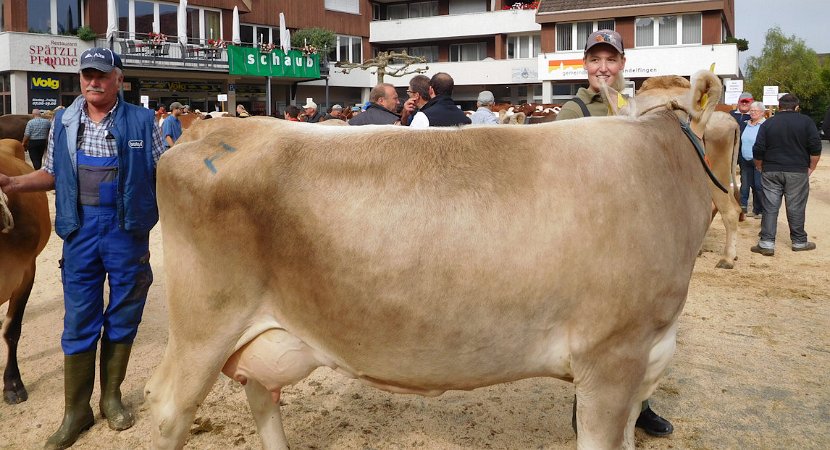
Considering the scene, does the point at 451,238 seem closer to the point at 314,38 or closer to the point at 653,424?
the point at 653,424

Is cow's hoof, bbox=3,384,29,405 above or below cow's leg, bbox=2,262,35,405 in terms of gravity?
below

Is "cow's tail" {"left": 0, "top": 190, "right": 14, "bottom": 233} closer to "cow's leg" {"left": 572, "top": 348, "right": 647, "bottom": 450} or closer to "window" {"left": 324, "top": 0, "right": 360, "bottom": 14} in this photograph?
"cow's leg" {"left": 572, "top": 348, "right": 647, "bottom": 450}

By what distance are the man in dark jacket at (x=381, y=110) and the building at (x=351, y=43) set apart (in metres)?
15.7

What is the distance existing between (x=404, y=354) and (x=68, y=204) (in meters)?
2.50

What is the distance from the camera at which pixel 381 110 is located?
727 cm

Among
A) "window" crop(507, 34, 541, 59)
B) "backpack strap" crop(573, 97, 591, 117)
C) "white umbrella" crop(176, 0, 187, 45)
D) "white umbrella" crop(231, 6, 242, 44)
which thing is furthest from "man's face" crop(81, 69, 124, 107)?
"window" crop(507, 34, 541, 59)

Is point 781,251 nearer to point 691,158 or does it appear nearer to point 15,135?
point 691,158

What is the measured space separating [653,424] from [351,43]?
43.5 metres

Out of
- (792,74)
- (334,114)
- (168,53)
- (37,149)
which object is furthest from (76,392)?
(792,74)

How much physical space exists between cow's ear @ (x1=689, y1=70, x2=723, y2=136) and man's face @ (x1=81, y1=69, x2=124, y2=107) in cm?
332

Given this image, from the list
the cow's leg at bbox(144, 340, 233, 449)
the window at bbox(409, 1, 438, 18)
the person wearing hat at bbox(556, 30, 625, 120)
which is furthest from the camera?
the window at bbox(409, 1, 438, 18)

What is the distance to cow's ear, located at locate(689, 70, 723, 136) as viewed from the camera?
2.96 meters

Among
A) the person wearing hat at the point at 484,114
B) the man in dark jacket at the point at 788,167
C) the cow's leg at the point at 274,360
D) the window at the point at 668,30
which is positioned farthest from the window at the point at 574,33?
the cow's leg at the point at 274,360

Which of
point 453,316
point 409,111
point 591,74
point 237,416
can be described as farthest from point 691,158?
point 409,111
